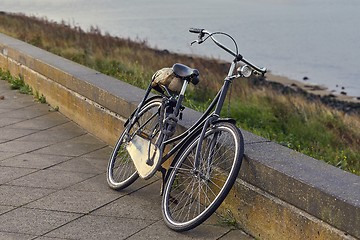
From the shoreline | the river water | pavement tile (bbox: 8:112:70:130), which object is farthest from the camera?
the river water

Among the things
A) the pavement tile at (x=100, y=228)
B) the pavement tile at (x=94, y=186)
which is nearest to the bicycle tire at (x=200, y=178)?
the pavement tile at (x=100, y=228)

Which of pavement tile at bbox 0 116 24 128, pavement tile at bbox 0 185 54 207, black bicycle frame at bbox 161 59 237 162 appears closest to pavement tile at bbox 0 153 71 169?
pavement tile at bbox 0 185 54 207

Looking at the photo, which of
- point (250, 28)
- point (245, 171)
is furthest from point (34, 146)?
point (250, 28)

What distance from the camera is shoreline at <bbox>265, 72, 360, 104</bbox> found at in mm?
24328

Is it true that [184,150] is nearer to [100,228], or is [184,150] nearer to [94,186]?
[100,228]

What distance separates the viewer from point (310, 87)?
2627cm

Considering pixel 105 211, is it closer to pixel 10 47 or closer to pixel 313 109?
pixel 10 47

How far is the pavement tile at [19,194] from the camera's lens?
4973 mm

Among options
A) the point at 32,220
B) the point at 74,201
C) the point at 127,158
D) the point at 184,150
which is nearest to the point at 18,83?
the point at 127,158

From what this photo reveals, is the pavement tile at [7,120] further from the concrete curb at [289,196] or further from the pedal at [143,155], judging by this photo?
the pedal at [143,155]

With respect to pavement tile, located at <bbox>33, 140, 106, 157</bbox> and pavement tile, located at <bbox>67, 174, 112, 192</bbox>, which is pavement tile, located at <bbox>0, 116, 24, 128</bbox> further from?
pavement tile, located at <bbox>67, 174, 112, 192</bbox>

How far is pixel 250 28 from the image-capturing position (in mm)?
41844

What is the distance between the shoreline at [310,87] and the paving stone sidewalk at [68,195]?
18.0 meters

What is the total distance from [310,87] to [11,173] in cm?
2150
